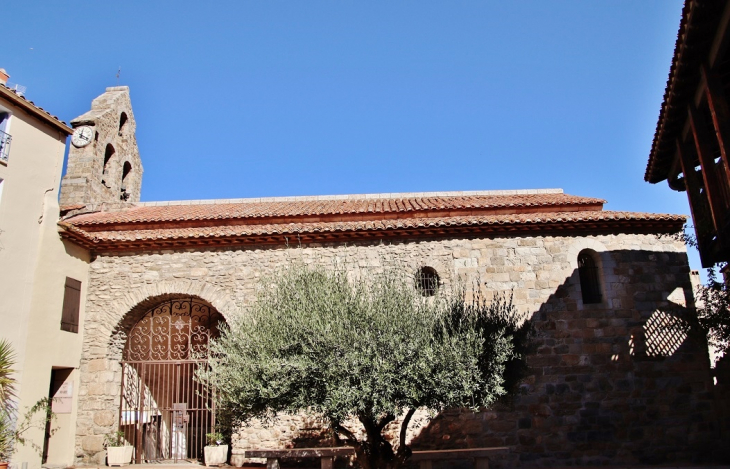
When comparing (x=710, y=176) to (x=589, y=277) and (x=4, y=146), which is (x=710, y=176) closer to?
(x=589, y=277)

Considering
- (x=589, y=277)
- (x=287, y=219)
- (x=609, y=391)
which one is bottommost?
(x=609, y=391)

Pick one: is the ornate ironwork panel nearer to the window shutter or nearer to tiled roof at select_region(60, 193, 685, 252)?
the window shutter

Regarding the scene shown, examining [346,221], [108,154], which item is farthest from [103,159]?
[346,221]

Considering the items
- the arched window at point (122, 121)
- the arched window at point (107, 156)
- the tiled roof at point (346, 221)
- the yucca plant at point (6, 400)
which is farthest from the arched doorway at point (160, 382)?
the arched window at point (122, 121)

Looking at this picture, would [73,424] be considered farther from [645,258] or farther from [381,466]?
[645,258]

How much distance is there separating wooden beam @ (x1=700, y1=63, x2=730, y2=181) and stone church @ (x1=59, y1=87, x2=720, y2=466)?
14.7ft

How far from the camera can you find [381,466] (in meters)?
8.37

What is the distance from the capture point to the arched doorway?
40.1 ft

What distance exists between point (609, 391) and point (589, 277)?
2503 mm

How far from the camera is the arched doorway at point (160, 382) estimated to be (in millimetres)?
12234

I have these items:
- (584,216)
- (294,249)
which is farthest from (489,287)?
(294,249)

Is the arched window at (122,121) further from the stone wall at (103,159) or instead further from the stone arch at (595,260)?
the stone arch at (595,260)

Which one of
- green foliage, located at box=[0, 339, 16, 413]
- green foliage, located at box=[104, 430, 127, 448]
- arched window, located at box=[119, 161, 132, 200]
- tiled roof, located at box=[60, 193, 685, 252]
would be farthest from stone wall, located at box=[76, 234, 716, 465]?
arched window, located at box=[119, 161, 132, 200]

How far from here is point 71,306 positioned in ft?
38.7
